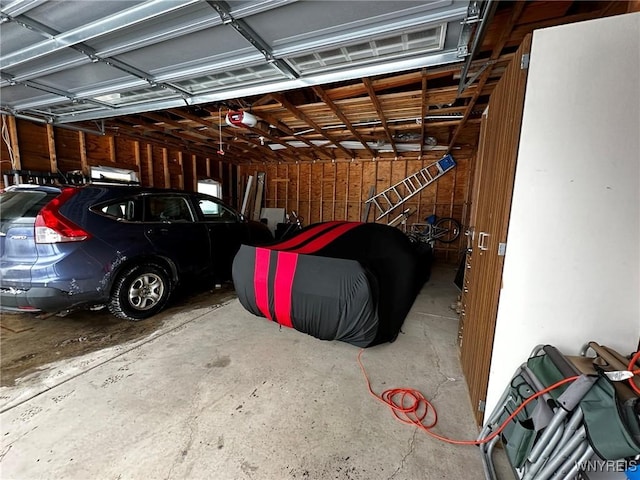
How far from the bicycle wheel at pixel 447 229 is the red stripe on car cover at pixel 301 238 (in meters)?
4.29

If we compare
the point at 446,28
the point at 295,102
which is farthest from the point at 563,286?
the point at 295,102

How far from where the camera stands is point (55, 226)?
2.27m

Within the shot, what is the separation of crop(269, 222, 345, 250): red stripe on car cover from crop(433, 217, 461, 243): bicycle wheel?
14.1 feet

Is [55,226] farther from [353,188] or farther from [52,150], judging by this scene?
[353,188]

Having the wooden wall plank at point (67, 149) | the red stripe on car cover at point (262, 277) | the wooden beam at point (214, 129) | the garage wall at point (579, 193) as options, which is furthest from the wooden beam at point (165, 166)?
the garage wall at point (579, 193)

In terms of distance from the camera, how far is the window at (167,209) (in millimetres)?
3055

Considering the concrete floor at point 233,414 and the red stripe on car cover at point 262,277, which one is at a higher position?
the red stripe on car cover at point 262,277

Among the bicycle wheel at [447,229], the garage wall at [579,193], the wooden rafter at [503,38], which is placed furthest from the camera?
the bicycle wheel at [447,229]

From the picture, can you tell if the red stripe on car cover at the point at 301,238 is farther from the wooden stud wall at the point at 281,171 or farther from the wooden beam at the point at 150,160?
the wooden beam at the point at 150,160

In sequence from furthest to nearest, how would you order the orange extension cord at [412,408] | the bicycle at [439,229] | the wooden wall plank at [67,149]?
1. the bicycle at [439,229]
2. the wooden wall plank at [67,149]
3. the orange extension cord at [412,408]

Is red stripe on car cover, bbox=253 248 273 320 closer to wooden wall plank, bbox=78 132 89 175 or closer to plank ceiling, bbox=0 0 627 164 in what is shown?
plank ceiling, bbox=0 0 627 164

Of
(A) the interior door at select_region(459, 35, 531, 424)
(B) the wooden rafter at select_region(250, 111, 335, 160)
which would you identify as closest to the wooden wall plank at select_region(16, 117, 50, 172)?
(B) the wooden rafter at select_region(250, 111, 335, 160)

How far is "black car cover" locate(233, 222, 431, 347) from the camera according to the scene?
2.20 meters

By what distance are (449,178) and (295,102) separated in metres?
4.74
